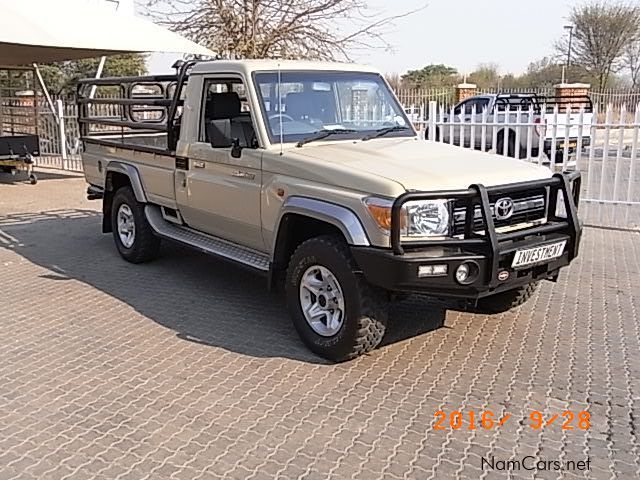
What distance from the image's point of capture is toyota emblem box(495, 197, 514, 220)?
453 centimetres

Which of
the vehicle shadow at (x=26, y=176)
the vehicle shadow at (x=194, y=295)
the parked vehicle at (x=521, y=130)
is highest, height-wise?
the parked vehicle at (x=521, y=130)

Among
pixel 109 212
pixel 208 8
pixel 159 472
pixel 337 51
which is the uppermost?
pixel 208 8

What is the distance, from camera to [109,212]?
7.81m

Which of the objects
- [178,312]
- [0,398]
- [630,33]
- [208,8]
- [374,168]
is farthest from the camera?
[630,33]

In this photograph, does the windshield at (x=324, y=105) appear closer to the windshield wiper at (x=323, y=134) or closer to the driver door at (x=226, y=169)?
the windshield wiper at (x=323, y=134)

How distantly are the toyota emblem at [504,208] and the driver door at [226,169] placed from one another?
1850 millimetres

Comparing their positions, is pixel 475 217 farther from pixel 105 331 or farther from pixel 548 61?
pixel 548 61

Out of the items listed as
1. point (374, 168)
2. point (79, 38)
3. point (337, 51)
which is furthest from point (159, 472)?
point (337, 51)

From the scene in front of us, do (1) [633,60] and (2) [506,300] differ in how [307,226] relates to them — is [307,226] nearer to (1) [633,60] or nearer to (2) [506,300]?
(2) [506,300]

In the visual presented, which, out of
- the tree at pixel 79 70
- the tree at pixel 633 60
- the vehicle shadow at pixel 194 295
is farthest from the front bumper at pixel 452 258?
the tree at pixel 633 60

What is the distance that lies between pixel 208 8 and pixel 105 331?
12087 mm

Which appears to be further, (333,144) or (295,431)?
(333,144)

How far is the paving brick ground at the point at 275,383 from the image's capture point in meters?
3.51

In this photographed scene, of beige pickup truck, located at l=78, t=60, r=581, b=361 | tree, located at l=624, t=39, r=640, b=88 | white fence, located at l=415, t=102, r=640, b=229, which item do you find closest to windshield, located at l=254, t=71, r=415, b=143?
beige pickup truck, located at l=78, t=60, r=581, b=361
